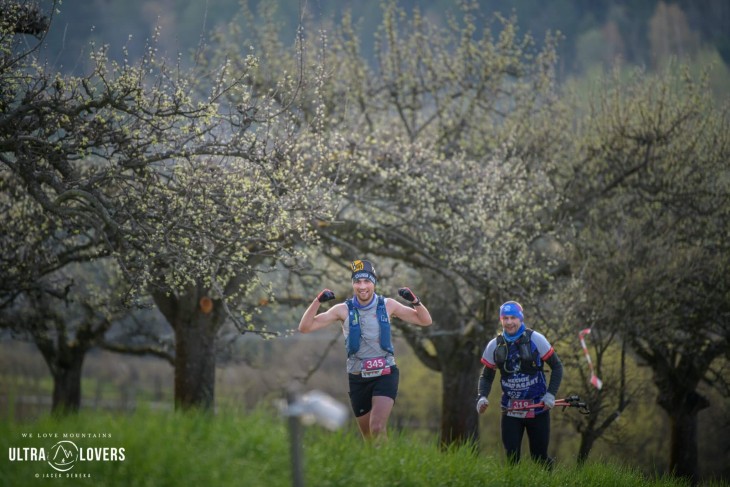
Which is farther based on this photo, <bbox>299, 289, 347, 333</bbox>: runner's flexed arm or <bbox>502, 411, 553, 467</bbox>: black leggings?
<bbox>502, 411, 553, 467</bbox>: black leggings

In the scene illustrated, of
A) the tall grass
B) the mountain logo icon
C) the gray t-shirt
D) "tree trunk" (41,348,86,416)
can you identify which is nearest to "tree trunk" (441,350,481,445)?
"tree trunk" (41,348,86,416)

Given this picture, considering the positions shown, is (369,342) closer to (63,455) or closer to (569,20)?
(63,455)

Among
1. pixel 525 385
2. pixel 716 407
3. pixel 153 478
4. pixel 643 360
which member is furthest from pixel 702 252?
pixel 153 478

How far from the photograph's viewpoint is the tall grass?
6039mm

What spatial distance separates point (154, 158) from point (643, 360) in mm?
15450

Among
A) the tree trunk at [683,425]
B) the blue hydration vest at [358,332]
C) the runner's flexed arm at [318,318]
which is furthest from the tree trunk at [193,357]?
the tree trunk at [683,425]

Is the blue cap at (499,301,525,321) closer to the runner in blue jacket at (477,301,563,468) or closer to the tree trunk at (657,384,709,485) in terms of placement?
the runner in blue jacket at (477,301,563,468)

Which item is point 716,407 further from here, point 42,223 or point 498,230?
point 42,223

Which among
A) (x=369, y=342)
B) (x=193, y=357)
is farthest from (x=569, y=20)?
(x=369, y=342)

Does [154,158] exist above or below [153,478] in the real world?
above

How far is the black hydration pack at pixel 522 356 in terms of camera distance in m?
9.30

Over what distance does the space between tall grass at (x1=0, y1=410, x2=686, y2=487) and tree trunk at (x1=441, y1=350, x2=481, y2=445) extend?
37.2 feet

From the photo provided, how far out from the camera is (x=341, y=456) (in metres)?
7.31

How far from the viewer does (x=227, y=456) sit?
6535 millimetres
